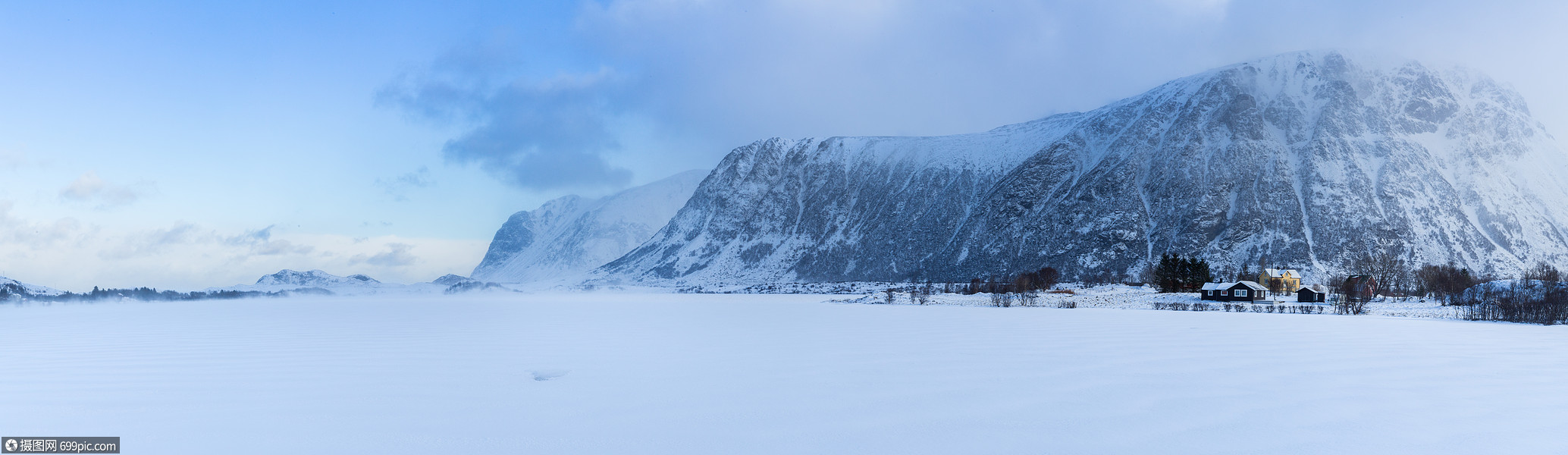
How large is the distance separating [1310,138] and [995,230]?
60.5 m

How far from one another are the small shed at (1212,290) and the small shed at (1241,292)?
0.47 ft

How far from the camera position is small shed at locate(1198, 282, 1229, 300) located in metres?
76.6

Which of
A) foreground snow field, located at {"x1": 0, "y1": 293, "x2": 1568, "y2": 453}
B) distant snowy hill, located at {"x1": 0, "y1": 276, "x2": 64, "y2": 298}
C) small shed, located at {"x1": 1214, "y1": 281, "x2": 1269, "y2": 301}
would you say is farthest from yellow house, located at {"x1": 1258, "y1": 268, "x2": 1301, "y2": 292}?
distant snowy hill, located at {"x1": 0, "y1": 276, "x2": 64, "y2": 298}

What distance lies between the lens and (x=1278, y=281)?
92.9 m

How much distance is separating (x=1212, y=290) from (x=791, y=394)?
251 ft

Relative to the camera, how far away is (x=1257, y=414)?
11.9 meters

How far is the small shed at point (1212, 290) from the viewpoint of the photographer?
76.6 meters

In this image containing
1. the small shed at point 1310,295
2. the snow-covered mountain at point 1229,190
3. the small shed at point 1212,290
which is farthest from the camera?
the snow-covered mountain at point 1229,190

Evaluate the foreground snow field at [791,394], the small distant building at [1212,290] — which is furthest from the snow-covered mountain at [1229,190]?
the foreground snow field at [791,394]

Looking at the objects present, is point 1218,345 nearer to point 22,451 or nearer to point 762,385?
point 762,385

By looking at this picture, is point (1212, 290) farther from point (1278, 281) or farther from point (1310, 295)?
point (1278, 281)

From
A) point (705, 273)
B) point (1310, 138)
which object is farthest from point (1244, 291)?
point (705, 273)

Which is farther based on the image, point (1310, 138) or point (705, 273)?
point (705, 273)

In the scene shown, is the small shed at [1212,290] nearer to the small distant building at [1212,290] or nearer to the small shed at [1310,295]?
the small distant building at [1212,290]
